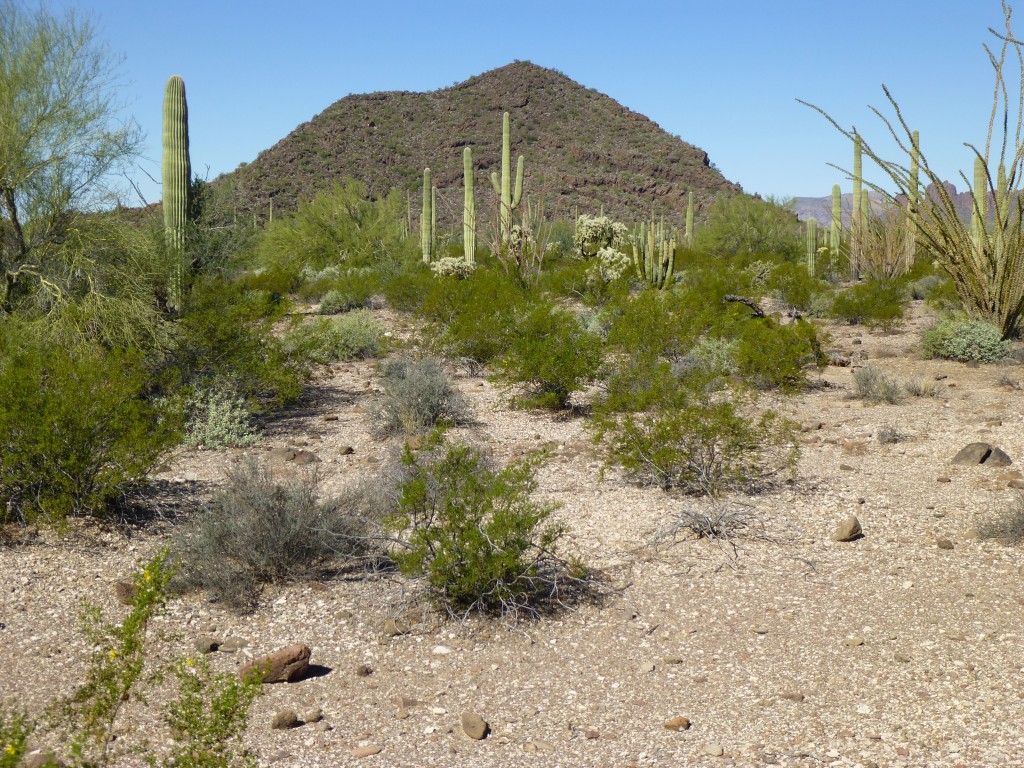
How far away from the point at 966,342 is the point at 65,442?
12.2 m

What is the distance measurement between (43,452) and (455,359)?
858cm

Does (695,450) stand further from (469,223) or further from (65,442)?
(469,223)

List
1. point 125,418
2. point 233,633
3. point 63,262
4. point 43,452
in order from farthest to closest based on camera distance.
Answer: point 63,262
point 125,418
point 43,452
point 233,633

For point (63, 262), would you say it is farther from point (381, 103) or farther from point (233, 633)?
point (381, 103)

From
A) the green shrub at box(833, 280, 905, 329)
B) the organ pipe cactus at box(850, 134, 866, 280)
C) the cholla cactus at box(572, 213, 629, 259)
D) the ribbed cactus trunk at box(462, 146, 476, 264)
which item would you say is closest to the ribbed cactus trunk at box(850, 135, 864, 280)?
the organ pipe cactus at box(850, 134, 866, 280)

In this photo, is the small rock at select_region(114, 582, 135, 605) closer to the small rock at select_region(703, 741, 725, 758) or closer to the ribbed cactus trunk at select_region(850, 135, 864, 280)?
the small rock at select_region(703, 741, 725, 758)

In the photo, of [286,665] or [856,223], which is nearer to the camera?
[286,665]

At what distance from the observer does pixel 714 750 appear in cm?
405

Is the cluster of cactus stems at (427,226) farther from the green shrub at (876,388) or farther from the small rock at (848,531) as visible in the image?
the small rock at (848,531)

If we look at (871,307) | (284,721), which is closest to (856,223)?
(871,307)

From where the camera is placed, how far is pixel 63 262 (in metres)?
10.8

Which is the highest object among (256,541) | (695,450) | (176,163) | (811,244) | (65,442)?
(176,163)

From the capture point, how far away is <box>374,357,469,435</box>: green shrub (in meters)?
10.2

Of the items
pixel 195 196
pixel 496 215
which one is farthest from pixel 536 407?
pixel 496 215
